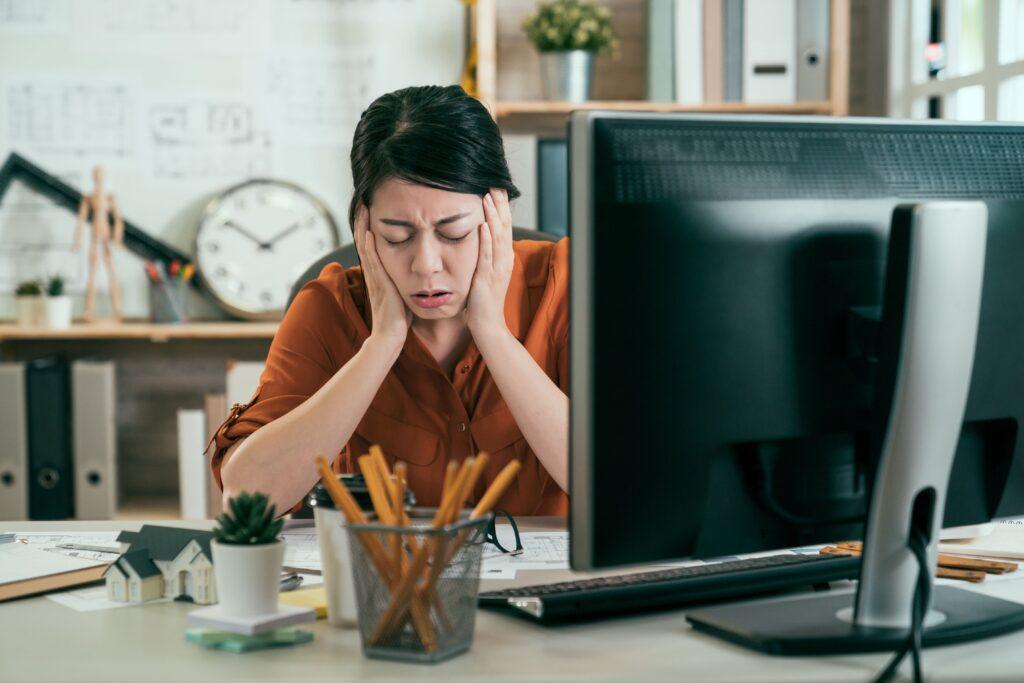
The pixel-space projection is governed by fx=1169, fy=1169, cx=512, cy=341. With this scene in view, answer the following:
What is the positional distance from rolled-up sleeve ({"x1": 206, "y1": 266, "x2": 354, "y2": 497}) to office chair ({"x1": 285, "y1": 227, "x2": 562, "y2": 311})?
0.10m

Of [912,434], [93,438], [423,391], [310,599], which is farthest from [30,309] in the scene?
[912,434]

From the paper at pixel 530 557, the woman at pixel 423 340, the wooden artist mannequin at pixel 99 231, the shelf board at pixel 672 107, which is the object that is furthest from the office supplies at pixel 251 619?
the wooden artist mannequin at pixel 99 231

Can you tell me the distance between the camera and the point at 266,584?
0.85 m

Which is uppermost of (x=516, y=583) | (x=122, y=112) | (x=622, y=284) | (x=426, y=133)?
(x=122, y=112)

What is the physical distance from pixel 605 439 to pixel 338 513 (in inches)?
8.5

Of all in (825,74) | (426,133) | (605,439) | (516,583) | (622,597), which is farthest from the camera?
(825,74)

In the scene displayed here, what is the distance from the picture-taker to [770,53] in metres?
2.67

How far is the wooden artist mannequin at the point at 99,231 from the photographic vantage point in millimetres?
2740

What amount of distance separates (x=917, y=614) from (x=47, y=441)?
2163 mm

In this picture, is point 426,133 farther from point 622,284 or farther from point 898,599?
point 898,599

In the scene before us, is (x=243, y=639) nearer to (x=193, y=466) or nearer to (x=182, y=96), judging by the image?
(x=193, y=466)

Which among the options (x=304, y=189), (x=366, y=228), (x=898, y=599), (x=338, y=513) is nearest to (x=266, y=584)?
(x=338, y=513)

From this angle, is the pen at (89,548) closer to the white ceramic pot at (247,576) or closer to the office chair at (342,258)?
the white ceramic pot at (247,576)

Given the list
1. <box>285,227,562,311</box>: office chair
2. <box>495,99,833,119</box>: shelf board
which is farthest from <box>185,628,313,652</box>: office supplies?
<box>495,99,833,119</box>: shelf board
